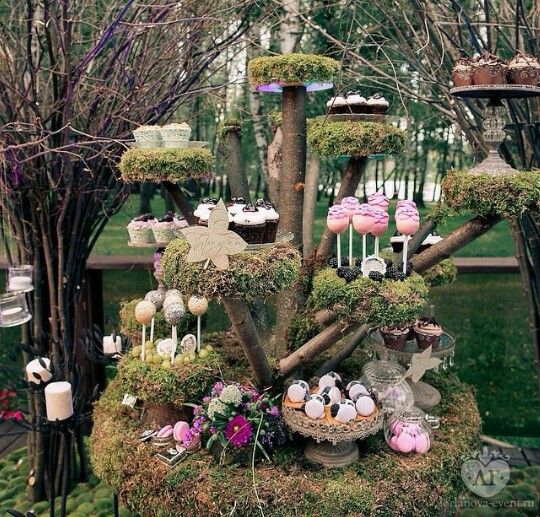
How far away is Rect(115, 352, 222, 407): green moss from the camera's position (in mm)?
2059

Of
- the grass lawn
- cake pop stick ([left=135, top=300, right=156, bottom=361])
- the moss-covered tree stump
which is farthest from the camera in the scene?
the grass lawn

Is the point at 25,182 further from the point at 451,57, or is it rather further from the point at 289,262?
the point at 451,57

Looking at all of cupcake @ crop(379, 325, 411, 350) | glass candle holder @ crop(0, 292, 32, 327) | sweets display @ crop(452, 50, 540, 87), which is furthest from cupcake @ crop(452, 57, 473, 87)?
glass candle holder @ crop(0, 292, 32, 327)

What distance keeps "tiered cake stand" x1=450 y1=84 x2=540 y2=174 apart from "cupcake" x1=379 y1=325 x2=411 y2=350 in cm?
76

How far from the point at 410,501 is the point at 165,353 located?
1.10 metres

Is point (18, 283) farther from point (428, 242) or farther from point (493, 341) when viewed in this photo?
point (493, 341)

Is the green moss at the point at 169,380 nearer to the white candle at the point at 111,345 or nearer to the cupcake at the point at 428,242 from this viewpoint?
the white candle at the point at 111,345

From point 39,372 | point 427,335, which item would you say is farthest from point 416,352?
point 39,372

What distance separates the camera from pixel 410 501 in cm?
190

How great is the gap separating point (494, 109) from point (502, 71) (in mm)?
190

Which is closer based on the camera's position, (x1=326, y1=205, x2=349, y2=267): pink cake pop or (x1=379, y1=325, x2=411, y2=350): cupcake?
(x1=326, y1=205, x2=349, y2=267): pink cake pop

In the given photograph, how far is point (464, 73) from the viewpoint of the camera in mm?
1753

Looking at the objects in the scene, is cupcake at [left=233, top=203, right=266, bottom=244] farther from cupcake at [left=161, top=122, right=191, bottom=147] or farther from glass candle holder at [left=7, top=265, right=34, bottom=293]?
glass candle holder at [left=7, top=265, right=34, bottom=293]

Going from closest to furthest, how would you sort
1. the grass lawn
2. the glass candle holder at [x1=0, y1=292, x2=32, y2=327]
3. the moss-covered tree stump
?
the moss-covered tree stump < the glass candle holder at [x1=0, y1=292, x2=32, y2=327] < the grass lawn
